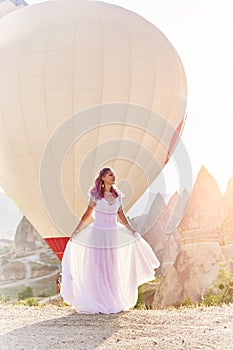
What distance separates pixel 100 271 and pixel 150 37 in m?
6.75

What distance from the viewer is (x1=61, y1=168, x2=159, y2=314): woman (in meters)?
5.50

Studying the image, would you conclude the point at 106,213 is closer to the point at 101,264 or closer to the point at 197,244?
the point at 101,264

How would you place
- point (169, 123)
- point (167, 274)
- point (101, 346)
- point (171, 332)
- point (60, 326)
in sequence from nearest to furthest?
point (101, 346) → point (171, 332) → point (60, 326) → point (169, 123) → point (167, 274)

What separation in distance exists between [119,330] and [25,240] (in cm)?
2439

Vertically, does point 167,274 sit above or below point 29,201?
below

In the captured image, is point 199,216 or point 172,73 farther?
point 199,216

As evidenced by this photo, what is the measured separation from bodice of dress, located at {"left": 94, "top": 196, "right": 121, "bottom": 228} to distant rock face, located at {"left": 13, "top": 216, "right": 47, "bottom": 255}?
2272cm

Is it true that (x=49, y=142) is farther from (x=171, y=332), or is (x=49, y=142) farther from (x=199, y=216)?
(x=199, y=216)

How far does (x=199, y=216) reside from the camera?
20375mm

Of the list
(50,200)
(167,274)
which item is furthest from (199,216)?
(50,200)

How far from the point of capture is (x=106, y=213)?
554cm

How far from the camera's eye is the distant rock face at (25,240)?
1105 inches

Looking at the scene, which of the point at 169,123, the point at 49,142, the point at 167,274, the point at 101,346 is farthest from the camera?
the point at 167,274

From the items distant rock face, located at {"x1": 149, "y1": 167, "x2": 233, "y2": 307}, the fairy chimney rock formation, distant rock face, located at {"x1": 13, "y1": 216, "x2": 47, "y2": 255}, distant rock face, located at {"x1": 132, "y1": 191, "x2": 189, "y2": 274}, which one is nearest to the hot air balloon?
distant rock face, located at {"x1": 149, "y1": 167, "x2": 233, "y2": 307}
